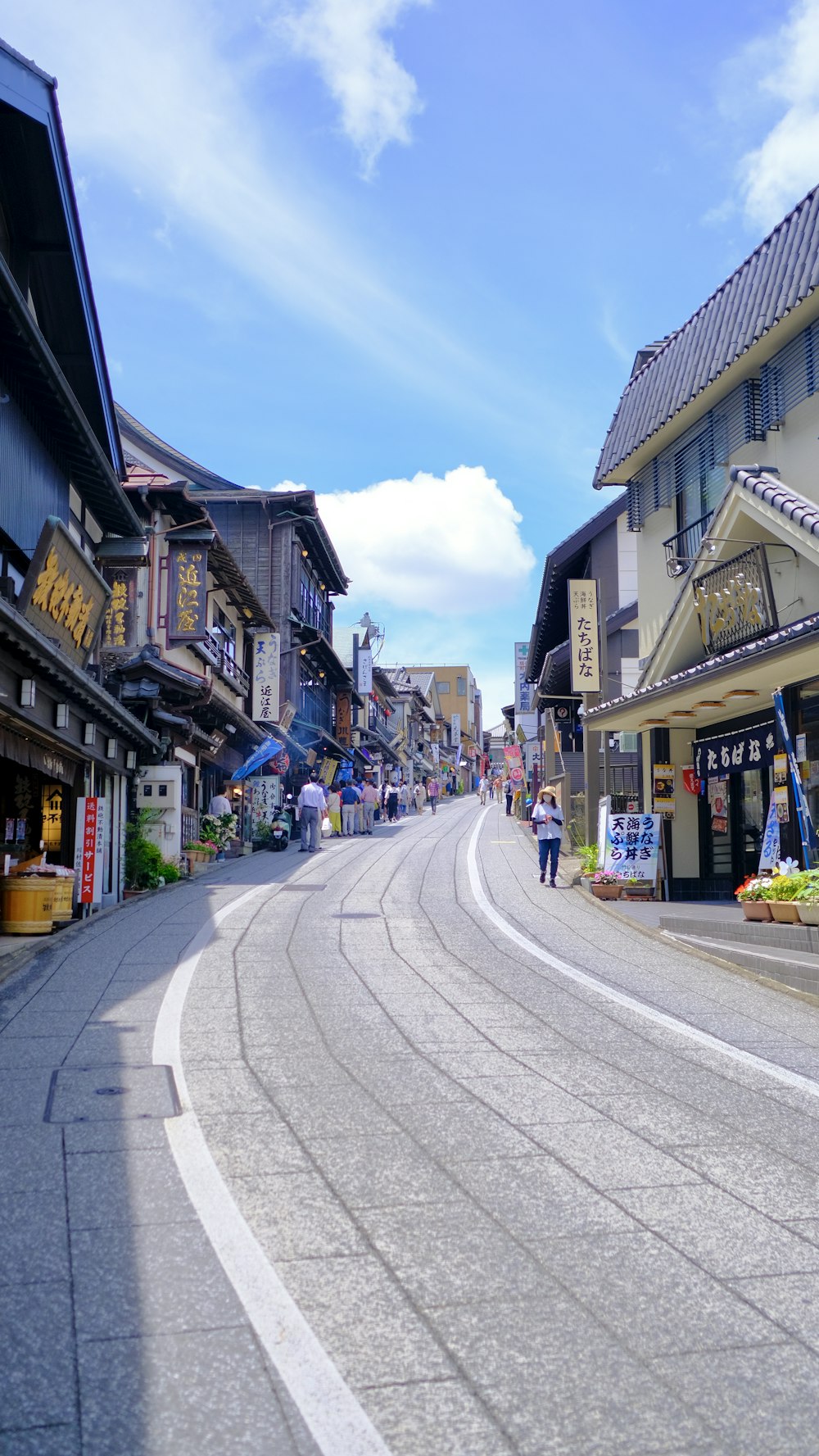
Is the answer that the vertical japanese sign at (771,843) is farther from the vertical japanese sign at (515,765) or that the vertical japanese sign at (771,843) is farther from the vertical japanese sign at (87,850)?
the vertical japanese sign at (515,765)

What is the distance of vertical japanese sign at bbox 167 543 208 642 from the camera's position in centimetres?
2281

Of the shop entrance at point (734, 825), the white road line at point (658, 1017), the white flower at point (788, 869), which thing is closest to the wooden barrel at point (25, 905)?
the white road line at point (658, 1017)

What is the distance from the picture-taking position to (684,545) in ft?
62.5

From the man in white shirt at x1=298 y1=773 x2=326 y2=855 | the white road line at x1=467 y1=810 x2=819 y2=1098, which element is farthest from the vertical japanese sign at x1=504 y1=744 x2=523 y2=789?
the white road line at x1=467 y1=810 x2=819 y2=1098

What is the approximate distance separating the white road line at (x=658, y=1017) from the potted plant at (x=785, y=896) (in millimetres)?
2331

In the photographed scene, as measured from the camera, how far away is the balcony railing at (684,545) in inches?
717

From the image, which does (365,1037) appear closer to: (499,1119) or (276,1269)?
(499,1119)

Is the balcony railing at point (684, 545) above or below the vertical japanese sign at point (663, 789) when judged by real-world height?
above

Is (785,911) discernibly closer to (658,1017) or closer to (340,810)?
(658,1017)

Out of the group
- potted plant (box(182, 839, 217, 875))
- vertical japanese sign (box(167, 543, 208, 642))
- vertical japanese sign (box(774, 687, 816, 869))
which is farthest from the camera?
potted plant (box(182, 839, 217, 875))

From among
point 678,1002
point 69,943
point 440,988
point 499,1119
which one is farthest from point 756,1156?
point 69,943

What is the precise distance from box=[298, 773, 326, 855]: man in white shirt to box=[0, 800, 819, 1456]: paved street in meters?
17.8

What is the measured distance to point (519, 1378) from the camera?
10.5 ft

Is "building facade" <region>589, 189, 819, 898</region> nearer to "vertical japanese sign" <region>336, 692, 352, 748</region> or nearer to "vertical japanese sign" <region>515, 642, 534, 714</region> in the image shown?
"vertical japanese sign" <region>515, 642, 534, 714</region>
